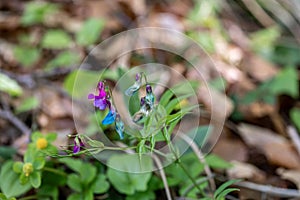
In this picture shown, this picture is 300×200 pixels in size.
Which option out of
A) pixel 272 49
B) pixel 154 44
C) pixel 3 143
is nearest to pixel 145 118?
pixel 3 143

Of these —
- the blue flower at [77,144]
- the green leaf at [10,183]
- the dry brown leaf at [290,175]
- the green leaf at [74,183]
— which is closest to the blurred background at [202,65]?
the dry brown leaf at [290,175]

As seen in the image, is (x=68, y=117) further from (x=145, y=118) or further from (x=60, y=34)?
(x=145, y=118)

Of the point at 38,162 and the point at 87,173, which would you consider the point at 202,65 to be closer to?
the point at 87,173

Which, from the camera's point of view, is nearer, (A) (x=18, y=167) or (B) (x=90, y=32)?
(A) (x=18, y=167)

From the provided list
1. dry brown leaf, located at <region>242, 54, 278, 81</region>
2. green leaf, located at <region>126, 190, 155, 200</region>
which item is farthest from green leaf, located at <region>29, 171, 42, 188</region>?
dry brown leaf, located at <region>242, 54, 278, 81</region>

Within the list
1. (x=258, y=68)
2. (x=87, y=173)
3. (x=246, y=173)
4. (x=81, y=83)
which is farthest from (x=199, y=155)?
(x=258, y=68)

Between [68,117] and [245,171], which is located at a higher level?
[68,117]

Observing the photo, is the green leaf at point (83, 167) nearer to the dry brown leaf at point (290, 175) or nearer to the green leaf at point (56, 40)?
the dry brown leaf at point (290, 175)
